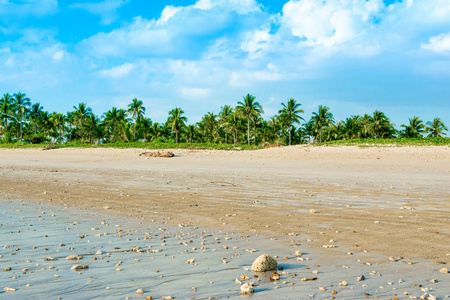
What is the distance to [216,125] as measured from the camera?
3777 inches

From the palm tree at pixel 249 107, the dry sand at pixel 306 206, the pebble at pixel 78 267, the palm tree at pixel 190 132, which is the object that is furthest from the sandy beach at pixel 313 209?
the palm tree at pixel 190 132

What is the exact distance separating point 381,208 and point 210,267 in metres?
6.19

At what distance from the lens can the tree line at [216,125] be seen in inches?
3105

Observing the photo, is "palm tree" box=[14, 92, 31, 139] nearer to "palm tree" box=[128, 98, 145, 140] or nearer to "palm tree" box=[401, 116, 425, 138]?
"palm tree" box=[128, 98, 145, 140]

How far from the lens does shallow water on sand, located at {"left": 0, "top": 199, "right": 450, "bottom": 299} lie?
170 inches

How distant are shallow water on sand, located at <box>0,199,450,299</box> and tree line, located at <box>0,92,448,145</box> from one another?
222 feet

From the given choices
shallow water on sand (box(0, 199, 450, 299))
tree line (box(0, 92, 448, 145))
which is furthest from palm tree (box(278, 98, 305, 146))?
shallow water on sand (box(0, 199, 450, 299))

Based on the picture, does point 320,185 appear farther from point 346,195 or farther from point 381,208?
point 381,208

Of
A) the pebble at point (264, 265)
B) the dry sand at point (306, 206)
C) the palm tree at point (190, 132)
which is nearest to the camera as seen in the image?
the pebble at point (264, 265)

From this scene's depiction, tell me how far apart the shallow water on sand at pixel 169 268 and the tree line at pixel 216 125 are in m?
67.5

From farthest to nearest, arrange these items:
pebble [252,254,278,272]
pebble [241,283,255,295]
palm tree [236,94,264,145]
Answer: palm tree [236,94,264,145], pebble [252,254,278,272], pebble [241,283,255,295]

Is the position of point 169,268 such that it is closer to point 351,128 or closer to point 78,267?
point 78,267

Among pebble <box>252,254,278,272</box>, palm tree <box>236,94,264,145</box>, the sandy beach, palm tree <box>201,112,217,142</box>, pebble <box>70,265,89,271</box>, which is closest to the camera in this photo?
pebble <box>252,254,278,272</box>

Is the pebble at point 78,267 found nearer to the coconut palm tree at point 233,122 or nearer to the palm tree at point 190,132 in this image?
the coconut palm tree at point 233,122
